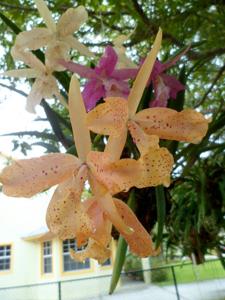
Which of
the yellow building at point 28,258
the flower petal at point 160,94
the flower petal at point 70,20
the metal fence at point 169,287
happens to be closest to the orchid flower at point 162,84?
the flower petal at point 160,94

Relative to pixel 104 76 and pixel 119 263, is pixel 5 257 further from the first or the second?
pixel 104 76

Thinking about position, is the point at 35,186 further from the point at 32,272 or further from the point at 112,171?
the point at 32,272

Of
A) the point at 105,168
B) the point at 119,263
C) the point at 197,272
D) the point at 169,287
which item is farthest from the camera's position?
the point at 169,287

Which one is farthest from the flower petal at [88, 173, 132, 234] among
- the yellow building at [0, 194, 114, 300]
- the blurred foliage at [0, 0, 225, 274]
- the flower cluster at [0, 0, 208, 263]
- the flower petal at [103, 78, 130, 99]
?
the yellow building at [0, 194, 114, 300]

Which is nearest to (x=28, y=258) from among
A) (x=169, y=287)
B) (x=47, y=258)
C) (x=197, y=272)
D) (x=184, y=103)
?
(x=47, y=258)

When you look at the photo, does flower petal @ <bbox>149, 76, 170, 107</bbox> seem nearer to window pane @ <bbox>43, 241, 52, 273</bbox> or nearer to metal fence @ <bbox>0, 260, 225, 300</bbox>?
metal fence @ <bbox>0, 260, 225, 300</bbox>

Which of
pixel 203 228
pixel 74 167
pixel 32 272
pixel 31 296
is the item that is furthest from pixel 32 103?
pixel 32 272
